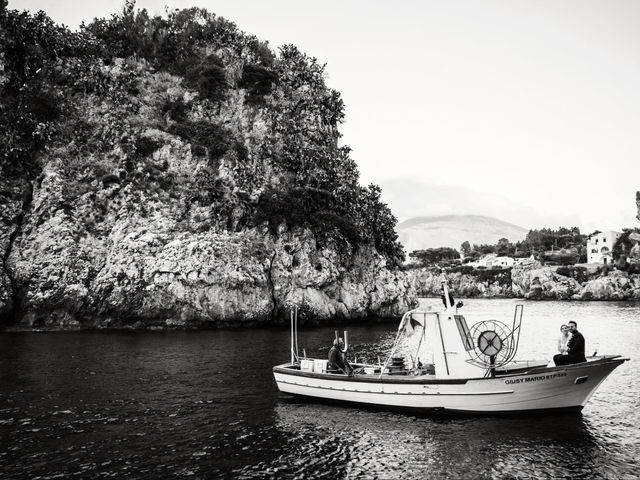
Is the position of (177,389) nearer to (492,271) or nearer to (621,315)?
(621,315)

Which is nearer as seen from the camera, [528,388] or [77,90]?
[528,388]

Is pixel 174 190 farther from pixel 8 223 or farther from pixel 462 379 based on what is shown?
pixel 462 379

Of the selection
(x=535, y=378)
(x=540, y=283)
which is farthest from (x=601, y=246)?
(x=535, y=378)

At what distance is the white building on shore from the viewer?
464 ft

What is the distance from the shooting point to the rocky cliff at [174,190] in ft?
172

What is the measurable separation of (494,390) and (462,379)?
4.62ft

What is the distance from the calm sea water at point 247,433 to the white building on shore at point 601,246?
433ft

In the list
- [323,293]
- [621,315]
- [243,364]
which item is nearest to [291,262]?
[323,293]

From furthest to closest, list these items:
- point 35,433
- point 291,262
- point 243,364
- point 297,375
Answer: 1. point 291,262
2. point 243,364
3. point 297,375
4. point 35,433

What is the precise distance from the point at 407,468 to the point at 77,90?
68.4 metres

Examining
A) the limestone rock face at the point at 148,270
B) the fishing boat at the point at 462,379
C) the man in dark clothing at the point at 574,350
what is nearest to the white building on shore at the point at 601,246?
the limestone rock face at the point at 148,270

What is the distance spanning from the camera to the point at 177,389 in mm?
24312

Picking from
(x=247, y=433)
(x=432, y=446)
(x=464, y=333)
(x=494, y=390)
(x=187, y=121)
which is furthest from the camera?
(x=187, y=121)

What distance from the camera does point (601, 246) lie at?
146500mm
